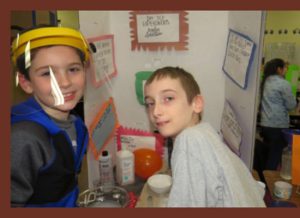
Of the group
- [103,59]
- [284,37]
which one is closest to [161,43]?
[103,59]

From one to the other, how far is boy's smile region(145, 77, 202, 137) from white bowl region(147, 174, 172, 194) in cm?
26

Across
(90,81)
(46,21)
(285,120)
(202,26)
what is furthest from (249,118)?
(285,120)

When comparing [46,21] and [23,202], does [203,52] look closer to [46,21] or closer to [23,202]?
[46,21]

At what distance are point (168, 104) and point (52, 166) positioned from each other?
0.41 m

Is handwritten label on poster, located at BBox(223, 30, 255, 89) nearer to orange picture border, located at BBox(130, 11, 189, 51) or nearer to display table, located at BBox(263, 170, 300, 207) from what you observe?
orange picture border, located at BBox(130, 11, 189, 51)

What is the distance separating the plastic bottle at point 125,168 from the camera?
124cm

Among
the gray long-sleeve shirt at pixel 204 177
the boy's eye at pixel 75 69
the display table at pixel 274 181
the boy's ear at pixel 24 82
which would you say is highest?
the boy's eye at pixel 75 69

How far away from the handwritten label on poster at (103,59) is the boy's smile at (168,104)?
11.4 inches

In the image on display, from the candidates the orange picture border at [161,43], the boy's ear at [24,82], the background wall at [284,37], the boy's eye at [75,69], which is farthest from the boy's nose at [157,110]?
the background wall at [284,37]

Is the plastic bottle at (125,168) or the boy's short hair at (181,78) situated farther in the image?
the plastic bottle at (125,168)

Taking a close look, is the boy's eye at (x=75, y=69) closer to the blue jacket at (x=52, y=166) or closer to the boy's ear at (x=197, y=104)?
the blue jacket at (x=52, y=166)

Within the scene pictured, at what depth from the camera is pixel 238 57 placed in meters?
1.09

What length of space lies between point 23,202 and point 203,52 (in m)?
0.98

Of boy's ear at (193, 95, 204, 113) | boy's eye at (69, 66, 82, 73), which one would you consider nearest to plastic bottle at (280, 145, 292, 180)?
boy's ear at (193, 95, 204, 113)
